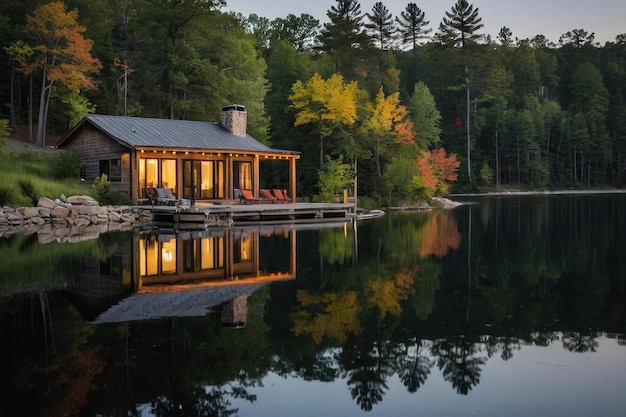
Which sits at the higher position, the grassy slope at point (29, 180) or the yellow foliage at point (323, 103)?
the yellow foliage at point (323, 103)

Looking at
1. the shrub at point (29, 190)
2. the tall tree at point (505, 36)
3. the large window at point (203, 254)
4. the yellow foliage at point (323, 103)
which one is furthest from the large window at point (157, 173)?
the tall tree at point (505, 36)

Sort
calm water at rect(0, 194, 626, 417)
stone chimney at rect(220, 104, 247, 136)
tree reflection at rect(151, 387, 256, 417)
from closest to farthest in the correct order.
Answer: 1. tree reflection at rect(151, 387, 256, 417)
2. calm water at rect(0, 194, 626, 417)
3. stone chimney at rect(220, 104, 247, 136)

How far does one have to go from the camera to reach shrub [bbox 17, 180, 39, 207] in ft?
82.0

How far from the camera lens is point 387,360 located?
6.90 m

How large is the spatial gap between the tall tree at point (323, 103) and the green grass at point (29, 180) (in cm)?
1309

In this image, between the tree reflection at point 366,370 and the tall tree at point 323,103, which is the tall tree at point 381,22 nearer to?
the tall tree at point 323,103

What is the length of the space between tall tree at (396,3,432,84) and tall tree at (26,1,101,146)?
4675 cm

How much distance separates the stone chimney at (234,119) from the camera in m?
33.1

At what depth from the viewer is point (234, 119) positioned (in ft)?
108

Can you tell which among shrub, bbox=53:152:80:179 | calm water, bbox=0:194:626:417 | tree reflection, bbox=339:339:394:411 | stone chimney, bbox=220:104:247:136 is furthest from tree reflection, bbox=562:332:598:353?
stone chimney, bbox=220:104:247:136

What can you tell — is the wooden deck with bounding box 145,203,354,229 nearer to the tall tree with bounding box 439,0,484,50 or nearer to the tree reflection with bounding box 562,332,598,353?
the tree reflection with bounding box 562,332,598,353

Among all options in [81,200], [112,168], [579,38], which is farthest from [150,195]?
[579,38]

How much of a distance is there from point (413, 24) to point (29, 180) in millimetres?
60073

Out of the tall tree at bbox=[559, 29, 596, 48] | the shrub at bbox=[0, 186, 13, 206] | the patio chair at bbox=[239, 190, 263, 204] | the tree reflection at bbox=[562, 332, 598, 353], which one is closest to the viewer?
the tree reflection at bbox=[562, 332, 598, 353]
